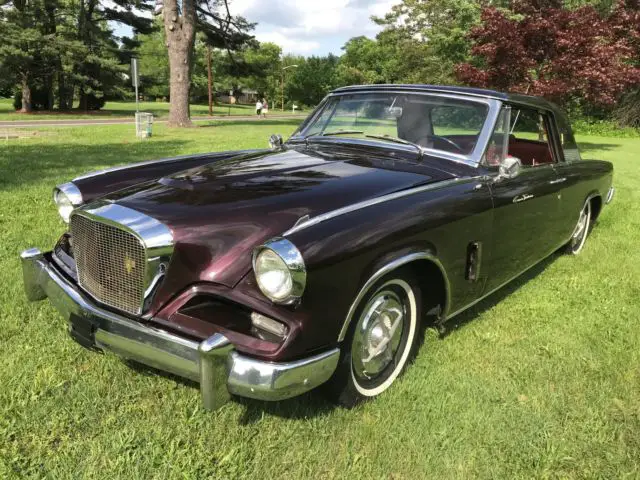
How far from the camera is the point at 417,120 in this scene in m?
3.46

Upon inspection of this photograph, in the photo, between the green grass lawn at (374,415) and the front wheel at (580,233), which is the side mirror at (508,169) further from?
the front wheel at (580,233)

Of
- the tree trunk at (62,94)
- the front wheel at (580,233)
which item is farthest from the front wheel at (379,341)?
the tree trunk at (62,94)

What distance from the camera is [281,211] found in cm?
232

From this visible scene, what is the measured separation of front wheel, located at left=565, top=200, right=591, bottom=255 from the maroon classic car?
1.62 m

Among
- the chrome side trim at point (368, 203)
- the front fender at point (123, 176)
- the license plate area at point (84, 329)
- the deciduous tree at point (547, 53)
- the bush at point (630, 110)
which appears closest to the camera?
the chrome side trim at point (368, 203)

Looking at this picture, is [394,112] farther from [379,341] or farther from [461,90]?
[379,341]

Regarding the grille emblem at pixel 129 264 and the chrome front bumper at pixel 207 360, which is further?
the grille emblem at pixel 129 264

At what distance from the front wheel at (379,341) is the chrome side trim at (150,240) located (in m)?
0.86

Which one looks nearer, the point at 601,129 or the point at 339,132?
the point at 339,132

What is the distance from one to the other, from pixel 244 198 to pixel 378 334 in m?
0.93

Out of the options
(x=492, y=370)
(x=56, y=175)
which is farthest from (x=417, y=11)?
(x=492, y=370)

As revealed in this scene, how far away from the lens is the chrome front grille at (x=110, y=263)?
2.19 m

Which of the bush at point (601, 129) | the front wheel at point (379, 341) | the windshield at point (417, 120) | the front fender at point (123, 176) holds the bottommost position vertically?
the front wheel at point (379, 341)

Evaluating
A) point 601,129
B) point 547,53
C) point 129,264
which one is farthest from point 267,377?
point 601,129
